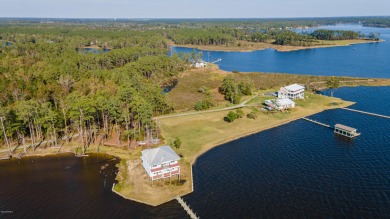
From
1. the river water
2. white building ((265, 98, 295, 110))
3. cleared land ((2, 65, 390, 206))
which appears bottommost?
the river water

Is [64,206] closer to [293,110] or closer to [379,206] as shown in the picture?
[379,206]

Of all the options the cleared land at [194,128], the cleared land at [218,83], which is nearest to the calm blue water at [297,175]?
the cleared land at [194,128]

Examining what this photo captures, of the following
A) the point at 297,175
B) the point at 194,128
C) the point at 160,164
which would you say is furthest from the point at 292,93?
the point at 160,164

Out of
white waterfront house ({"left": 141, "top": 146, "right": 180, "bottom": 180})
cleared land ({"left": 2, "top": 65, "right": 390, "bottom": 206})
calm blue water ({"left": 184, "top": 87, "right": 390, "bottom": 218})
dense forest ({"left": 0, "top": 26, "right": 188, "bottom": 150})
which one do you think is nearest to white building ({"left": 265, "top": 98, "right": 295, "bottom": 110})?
cleared land ({"left": 2, "top": 65, "right": 390, "bottom": 206})

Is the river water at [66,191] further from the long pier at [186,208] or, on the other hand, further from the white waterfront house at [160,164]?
the white waterfront house at [160,164]

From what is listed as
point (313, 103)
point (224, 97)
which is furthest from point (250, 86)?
point (313, 103)

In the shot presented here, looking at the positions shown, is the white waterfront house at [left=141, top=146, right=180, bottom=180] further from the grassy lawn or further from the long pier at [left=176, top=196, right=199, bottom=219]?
the grassy lawn

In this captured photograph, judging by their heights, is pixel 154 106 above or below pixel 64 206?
above
